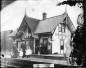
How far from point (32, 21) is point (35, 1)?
12.3 inches

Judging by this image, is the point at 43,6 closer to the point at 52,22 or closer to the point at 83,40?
the point at 52,22

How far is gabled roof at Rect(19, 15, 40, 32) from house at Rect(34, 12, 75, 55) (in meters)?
0.16

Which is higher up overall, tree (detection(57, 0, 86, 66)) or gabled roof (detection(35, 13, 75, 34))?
gabled roof (detection(35, 13, 75, 34))

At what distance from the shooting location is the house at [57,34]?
2.32 metres

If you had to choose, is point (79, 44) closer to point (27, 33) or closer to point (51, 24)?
point (51, 24)

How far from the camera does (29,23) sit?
8.42 feet

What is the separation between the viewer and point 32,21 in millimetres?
2562

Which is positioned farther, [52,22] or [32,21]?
[32,21]

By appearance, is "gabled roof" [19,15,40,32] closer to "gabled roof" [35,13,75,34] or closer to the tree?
"gabled roof" [35,13,75,34]

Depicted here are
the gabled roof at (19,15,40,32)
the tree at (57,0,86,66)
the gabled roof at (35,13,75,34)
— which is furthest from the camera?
the gabled roof at (19,15,40,32)

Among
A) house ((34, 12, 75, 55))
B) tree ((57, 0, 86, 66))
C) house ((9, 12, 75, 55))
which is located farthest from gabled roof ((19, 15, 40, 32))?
tree ((57, 0, 86, 66))

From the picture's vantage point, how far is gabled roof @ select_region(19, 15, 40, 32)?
8.31 feet

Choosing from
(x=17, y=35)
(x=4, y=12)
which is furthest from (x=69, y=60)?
(x=4, y=12)

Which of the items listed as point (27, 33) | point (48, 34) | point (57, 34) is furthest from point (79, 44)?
point (27, 33)
